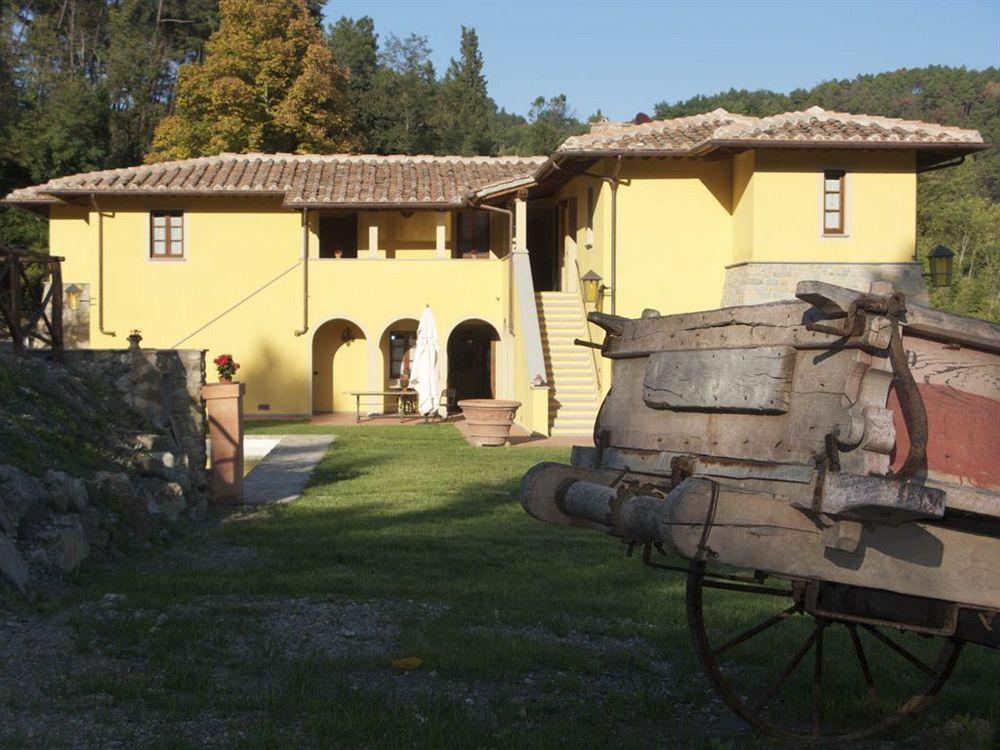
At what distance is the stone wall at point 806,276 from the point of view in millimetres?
22453

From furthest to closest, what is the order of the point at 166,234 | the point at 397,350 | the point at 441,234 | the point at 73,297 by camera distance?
1. the point at 397,350
2. the point at 73,297
3. the point at 166,234
4. the point at 441,234

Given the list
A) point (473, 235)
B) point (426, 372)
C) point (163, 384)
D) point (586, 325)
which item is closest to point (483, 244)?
point (473, 235)

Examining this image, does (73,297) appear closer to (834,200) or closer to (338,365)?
(338,365)

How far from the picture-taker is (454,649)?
570cm

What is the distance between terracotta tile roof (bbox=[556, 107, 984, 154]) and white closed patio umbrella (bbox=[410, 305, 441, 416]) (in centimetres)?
481

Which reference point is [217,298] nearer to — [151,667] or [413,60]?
[151,667]

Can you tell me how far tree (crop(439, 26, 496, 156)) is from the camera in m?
50.8

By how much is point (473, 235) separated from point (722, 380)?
87.3 ft

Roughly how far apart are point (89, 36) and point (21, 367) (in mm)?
45677

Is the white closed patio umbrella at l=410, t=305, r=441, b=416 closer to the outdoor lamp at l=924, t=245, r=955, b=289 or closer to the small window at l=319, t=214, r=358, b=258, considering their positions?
the small window at l=319, t=214, r=358, b=258

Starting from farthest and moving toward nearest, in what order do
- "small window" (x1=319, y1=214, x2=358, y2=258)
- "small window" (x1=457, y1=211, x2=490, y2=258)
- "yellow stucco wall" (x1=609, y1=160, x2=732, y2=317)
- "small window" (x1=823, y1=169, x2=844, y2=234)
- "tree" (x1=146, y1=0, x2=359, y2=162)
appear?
"tree" (x1=146, y1=0, x2=359, y2=162), "small window" (x1=457, y1=211, x2=490, y2=258), "small window" (x1=319, y1=214, x2=358, y2=258), "yellow stucco wall" (x1=609, y1=160, x2=732, y2=317), "small window" (x1=823, y1=169, x2=844, y2=234)


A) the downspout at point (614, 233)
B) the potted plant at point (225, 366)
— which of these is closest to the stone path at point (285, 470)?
the potted plant at point (225, 366)

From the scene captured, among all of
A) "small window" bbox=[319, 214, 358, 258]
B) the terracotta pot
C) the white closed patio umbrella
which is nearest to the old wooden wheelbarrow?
the terracotta pot

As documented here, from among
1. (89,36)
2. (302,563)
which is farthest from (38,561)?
(89,36)
